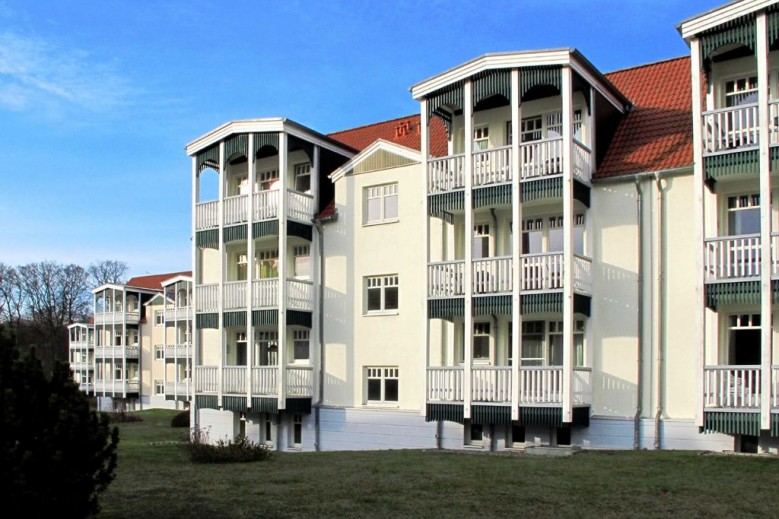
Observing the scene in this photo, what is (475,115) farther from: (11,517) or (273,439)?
(11,517)

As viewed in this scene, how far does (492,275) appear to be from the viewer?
71.9ft

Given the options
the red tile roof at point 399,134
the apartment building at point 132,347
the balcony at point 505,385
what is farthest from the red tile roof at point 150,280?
the balcony at point 505,385

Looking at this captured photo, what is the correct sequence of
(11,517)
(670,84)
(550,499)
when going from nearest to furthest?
(11,517) → (550,499) → (670,84)

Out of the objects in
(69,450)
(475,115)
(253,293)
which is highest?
(475,115)

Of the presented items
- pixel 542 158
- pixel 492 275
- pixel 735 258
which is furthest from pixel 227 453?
pixel 735 258

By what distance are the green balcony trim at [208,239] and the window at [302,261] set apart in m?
2.93

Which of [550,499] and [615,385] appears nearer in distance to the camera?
[550,499]

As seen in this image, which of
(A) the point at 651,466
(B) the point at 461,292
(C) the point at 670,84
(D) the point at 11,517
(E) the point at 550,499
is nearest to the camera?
(D) the point at 11,517

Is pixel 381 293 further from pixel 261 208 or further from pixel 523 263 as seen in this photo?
pixel 523 263

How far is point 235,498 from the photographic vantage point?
13828mm

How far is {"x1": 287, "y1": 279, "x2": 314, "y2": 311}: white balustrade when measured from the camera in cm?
2719

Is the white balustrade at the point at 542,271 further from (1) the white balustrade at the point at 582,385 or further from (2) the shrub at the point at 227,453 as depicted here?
(2) the shrub at the point at 227,453

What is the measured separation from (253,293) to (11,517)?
18.0 meters

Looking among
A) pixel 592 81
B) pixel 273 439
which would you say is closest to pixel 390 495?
pixel 592 81
